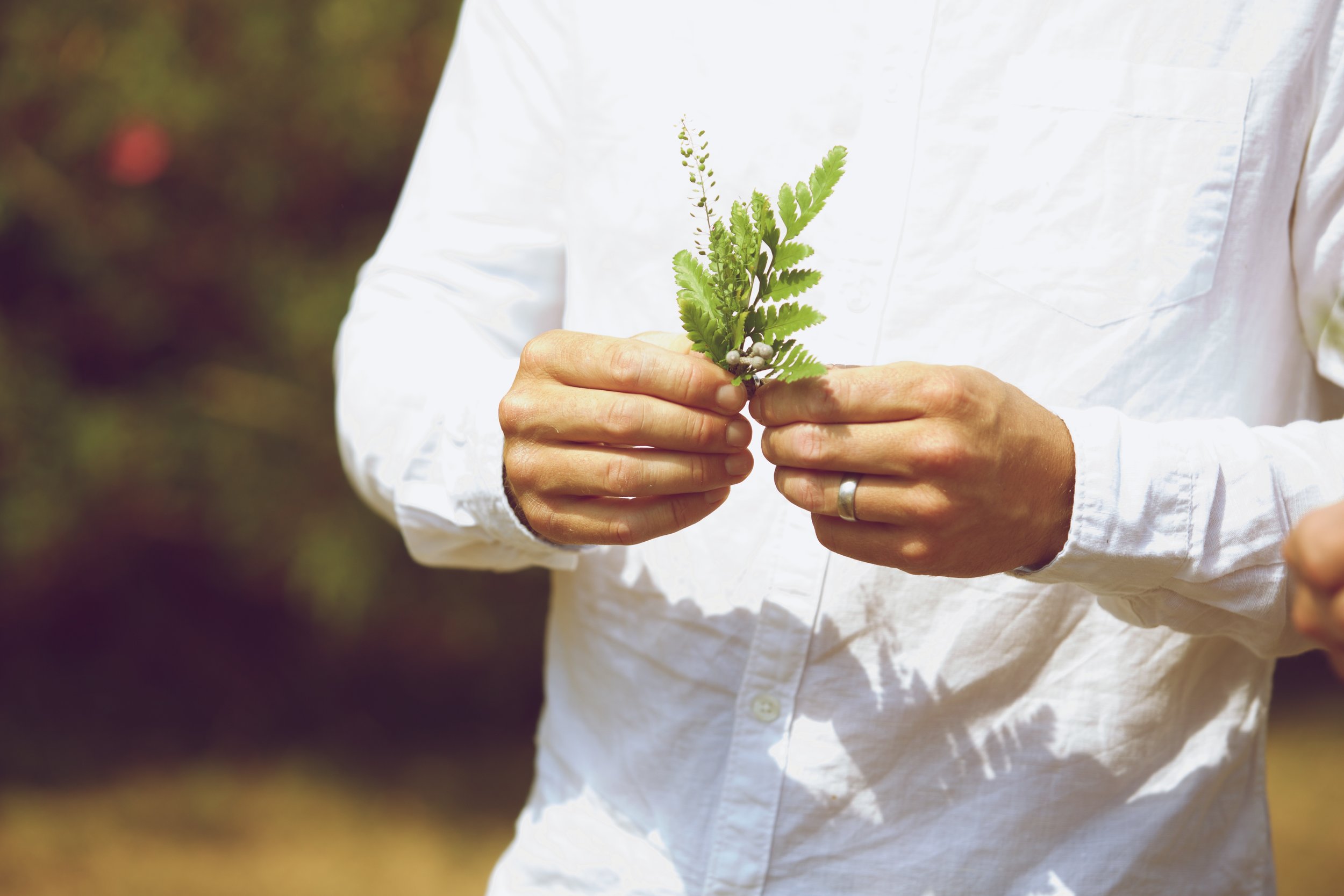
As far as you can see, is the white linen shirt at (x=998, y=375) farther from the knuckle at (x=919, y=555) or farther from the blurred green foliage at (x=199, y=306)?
the blurred green foliage at (x=199, y=306)

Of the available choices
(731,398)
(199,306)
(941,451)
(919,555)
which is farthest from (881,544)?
(199,306)

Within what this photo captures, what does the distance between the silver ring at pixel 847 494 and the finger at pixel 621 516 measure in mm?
195

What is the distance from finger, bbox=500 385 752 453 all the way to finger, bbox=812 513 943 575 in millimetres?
159

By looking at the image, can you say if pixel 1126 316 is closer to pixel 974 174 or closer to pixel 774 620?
pixel 974 174

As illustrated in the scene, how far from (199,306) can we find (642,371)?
3.23m

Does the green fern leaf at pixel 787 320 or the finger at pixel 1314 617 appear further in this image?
the green fern leaf at pixel 787 320

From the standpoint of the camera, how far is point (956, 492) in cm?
121

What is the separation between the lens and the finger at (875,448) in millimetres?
1189

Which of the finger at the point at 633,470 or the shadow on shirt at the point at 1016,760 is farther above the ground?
the finger at the point at 633,470

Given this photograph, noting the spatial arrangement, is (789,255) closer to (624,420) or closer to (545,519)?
(624,420)

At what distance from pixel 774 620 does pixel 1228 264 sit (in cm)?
84

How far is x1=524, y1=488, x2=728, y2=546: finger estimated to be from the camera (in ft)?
4.47

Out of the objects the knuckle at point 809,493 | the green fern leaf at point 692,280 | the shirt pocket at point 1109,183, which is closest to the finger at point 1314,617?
the knuckle at point 809,493

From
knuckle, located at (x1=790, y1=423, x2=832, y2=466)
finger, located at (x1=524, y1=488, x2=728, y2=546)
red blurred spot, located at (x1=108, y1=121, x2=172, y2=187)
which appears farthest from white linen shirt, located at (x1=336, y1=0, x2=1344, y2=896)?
red blurred spot, located at (x1=108, y1=121, x2=172, y2=187)
